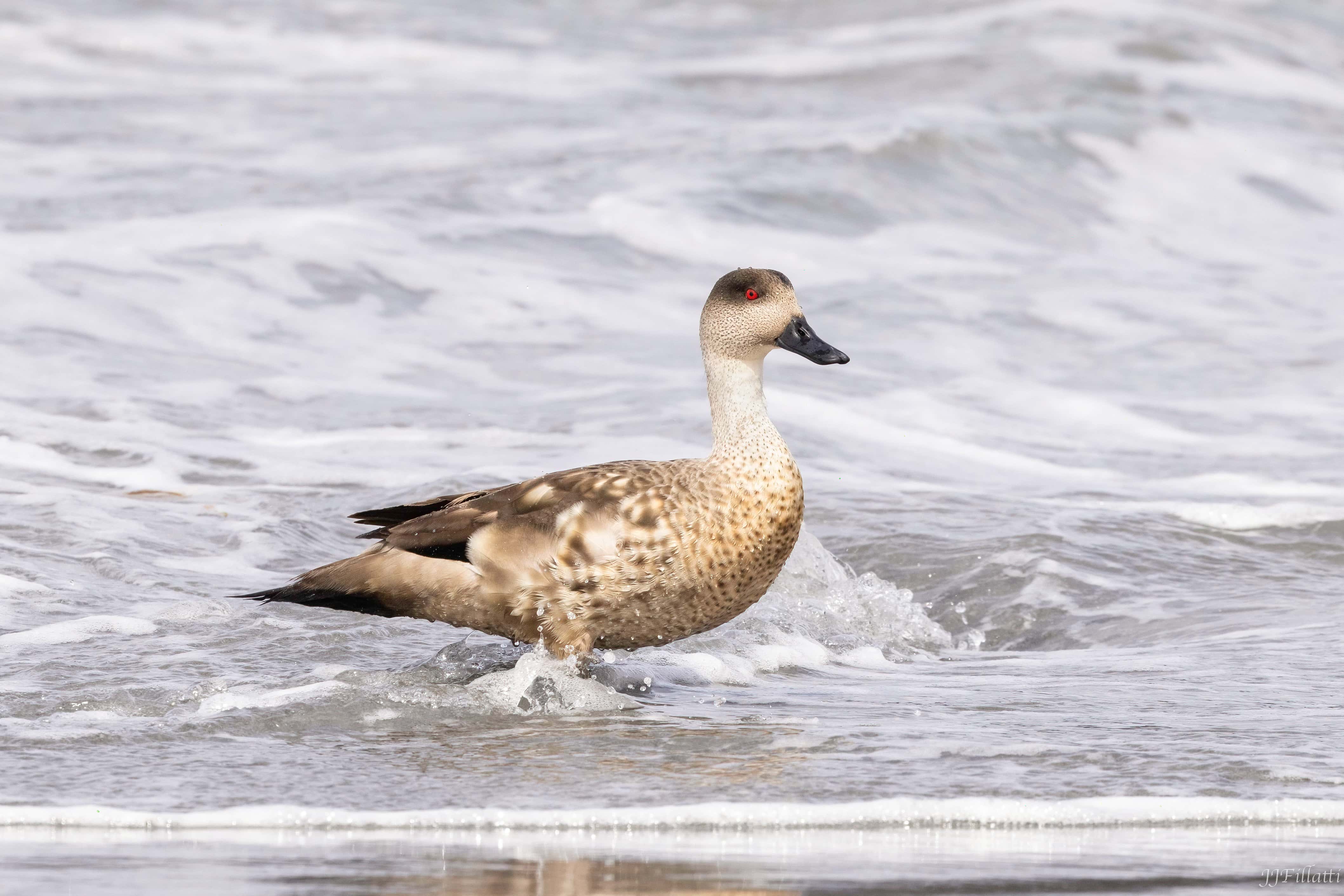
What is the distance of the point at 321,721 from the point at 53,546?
2874mm

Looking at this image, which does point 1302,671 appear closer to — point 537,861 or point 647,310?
point 537,861

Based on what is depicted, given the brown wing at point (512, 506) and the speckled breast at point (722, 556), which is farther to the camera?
the brown wing at point (512, 506)

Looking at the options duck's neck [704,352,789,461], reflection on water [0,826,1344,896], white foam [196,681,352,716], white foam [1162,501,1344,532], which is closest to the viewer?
reflection on water [0,826,1344,896]

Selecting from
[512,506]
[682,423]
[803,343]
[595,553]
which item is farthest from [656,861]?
[682,423]

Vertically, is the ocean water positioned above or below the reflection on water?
above

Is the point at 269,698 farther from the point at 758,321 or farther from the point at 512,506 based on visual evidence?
the point at 758,321

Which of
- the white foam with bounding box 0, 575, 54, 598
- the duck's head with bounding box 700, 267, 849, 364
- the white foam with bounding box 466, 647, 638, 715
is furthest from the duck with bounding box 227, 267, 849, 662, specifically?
the white foam with bounding box 0, 575, 54, 598

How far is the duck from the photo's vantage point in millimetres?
5887

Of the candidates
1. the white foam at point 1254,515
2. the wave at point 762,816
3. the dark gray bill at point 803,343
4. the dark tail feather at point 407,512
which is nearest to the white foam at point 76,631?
the dark tail feather at point 407,512

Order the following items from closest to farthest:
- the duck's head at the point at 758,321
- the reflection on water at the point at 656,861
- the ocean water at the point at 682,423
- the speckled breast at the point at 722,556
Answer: the reflection on water at the point at 656,861
the ocean water at the point at 682,423
the speckled breast at the point at 722,556
the duck's head at the point at 758,321

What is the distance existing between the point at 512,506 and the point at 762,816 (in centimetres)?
201

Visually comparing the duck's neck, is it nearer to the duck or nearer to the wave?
the duck

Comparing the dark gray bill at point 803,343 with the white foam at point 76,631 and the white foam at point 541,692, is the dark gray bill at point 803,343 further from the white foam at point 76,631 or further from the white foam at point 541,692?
the white foam at point 76,631

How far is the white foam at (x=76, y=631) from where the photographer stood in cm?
615
